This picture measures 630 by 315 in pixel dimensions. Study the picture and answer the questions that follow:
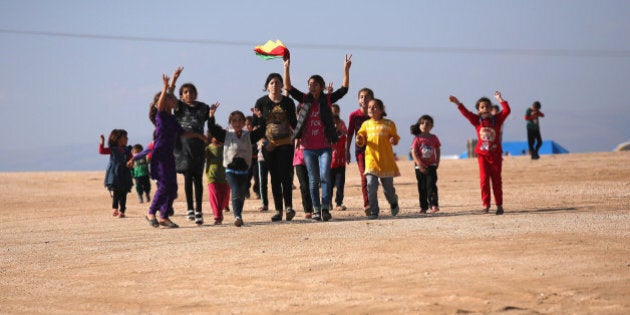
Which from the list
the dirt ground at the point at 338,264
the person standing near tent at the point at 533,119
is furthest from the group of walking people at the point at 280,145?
the person standing near tent at the point at 533,119

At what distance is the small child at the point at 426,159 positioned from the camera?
15180 millimetres

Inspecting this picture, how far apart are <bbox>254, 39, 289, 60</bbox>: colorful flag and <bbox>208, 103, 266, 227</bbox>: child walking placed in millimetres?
866

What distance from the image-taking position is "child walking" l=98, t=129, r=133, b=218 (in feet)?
56.9

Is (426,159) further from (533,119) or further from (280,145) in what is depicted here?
(533,119)

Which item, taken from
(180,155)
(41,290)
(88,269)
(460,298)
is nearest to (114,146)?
(180,155)

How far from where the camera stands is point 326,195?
13.7m

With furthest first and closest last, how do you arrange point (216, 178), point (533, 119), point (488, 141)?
point (533, 119) < point (216, 178) < point (488, 141)

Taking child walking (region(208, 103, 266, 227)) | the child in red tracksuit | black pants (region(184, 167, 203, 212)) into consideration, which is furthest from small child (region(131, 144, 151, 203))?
the child in red tracksuit

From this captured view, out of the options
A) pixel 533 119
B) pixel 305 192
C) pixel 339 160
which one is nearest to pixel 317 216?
pixel 305 192

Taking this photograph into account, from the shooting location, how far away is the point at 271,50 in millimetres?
13930

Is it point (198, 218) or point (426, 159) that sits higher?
point (426, 159)

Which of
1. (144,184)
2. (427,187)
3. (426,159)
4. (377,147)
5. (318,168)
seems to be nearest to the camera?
(318,168)

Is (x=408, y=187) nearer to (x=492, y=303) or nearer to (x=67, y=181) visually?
(x=67, y=181)

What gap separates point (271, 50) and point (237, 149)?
158cm
